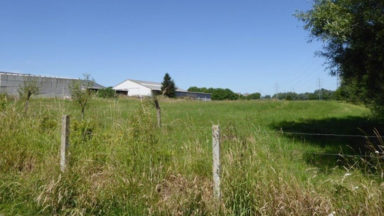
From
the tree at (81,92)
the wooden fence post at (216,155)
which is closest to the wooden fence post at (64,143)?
the wooden fence post at (216,155)

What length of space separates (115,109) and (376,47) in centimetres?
616

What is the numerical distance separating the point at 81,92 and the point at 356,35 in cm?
929

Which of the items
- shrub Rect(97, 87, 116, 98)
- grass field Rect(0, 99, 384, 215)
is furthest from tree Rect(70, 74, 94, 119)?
grass field Rect(0, 99, 384, 215)

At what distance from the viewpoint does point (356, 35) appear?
7062 mm

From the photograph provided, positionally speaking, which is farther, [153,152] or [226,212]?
[153,152]

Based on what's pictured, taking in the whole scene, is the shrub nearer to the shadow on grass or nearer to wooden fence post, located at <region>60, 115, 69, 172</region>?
wooden fence post, located at <region>60, 115, 69, 172</region>

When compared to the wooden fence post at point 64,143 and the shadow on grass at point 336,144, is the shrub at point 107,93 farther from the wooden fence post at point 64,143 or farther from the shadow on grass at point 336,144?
the shadow on grass at point 336,144

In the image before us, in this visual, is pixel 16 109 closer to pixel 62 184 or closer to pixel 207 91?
pixel 62 184

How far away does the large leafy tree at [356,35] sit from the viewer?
6.51 metres

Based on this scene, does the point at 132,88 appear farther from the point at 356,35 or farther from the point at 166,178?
the point at 166,178

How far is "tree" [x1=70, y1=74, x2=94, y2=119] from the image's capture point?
33.9 ft

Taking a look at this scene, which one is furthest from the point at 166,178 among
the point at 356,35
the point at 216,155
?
the point at 356,35

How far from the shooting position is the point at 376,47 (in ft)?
21.8

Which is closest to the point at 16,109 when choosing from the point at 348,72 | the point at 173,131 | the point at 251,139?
the point at 173,131
